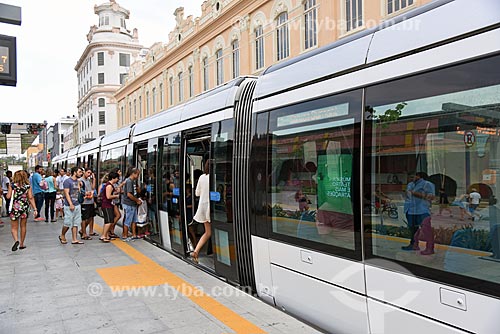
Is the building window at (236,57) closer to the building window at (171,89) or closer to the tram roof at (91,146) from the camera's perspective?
the tram roof at (91,146)

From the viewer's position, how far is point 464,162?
2988 millimetres

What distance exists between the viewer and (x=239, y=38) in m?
23.7

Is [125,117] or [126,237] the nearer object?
[126,237]

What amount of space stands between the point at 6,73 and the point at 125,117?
42.7 meters

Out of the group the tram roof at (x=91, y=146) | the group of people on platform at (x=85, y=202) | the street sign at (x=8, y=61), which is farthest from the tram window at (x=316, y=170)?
the tram roof at (x=91, y=146)

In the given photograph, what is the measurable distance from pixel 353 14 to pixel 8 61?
13368mm

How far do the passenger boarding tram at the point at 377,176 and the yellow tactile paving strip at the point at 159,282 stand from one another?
0.54m

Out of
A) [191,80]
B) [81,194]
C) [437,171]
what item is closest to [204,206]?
[81,194]

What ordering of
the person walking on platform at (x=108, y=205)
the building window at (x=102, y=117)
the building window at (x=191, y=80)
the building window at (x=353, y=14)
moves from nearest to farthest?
the person walking on platform at (x=108, y=205)
the building window at (x=353, y=14)
the building window at (x=191, y=80)
the building window at (x=102, y=117)

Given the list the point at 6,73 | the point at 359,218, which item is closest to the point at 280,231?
the point at 359,218

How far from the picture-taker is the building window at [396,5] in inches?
549

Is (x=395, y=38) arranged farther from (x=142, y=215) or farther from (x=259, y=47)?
(x=259, y=47)

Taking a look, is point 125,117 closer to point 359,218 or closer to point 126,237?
point 126,237

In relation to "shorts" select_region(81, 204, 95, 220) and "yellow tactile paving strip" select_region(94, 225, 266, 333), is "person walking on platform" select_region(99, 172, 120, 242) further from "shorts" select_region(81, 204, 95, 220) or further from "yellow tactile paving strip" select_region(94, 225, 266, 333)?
"yellow tactile paving strip" select_region(94, 225, 266, 333)
